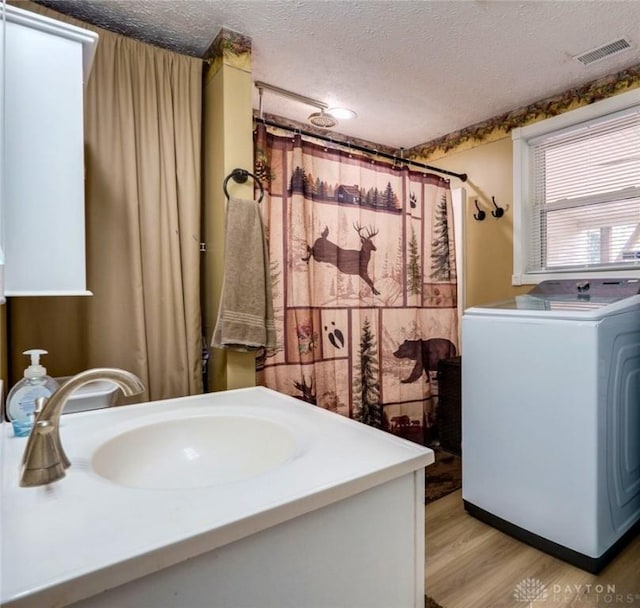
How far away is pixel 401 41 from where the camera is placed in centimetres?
183

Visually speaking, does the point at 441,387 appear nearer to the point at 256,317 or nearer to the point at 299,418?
the point at 256,317

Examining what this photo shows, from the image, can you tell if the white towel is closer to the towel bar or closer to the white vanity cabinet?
the towel bar

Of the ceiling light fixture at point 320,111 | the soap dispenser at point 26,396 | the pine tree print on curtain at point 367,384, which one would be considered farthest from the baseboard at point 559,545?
the ceiling light fixture at point 320,111

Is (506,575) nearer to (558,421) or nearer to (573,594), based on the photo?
(573,594)

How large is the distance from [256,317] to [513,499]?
54.8 inches

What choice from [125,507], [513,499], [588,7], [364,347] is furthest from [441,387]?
[125,507]

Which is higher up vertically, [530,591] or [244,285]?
[244,285]

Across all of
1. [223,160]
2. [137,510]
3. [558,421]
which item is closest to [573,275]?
[558,421]

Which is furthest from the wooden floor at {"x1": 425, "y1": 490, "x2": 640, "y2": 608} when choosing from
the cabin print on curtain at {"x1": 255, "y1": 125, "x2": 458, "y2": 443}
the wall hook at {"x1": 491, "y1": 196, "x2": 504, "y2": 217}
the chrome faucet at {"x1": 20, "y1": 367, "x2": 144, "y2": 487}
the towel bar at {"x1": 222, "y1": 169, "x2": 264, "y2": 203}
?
the wall hook at {"x1": 491, "y1": 196, "x2": 504, "y2": 217}

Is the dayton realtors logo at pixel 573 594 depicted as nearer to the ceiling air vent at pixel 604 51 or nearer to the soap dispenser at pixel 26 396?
the soap dispenser at pixel 26 396

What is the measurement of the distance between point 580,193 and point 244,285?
2102 millimetres

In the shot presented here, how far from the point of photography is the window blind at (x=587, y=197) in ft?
7.16

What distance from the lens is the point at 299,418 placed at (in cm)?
108

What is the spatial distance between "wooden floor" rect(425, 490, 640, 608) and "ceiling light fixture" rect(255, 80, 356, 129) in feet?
7.67
